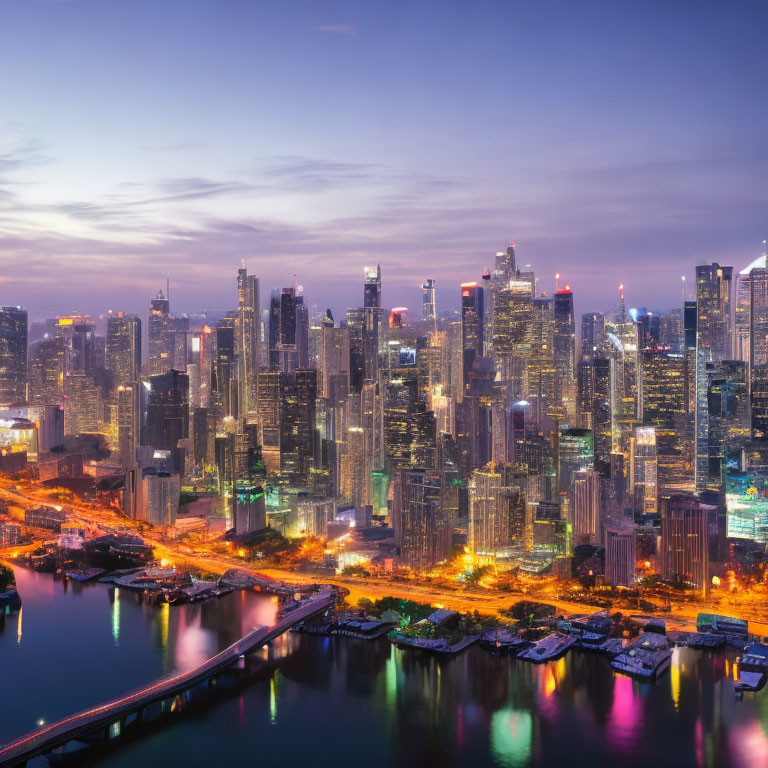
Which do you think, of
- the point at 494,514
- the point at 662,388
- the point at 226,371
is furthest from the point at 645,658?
the point at 226,371

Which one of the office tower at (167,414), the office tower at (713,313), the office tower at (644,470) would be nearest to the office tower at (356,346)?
the office tower at (167,414)

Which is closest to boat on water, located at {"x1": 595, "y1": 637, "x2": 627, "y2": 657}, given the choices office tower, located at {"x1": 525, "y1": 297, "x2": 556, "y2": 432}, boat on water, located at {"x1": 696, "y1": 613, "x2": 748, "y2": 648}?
boat on water, located at {"x1": 696, "y1": 613, "x2": 748, "y2": 648}

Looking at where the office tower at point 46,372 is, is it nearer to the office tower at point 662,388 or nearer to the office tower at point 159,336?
the office tower at point 159,336

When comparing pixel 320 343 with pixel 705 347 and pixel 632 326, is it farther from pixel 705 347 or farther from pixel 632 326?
pixel 705 347

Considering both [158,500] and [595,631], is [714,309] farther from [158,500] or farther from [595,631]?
[595,631]

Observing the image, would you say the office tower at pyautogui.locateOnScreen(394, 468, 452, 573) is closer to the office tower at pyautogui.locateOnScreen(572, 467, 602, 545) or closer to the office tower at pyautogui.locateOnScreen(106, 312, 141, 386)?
the office tower at pyautogui.locateOnScreen(572, 467, 602, 545)

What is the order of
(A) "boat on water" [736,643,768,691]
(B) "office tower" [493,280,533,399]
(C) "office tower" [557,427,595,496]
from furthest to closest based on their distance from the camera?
(B) "office tower" [493,280,533,399] < (C) "office tower" [557,427,595,496] < (A) "boat on water" [736,643,768,691]

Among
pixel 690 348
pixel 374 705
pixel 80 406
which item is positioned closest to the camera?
pixel 374 705
